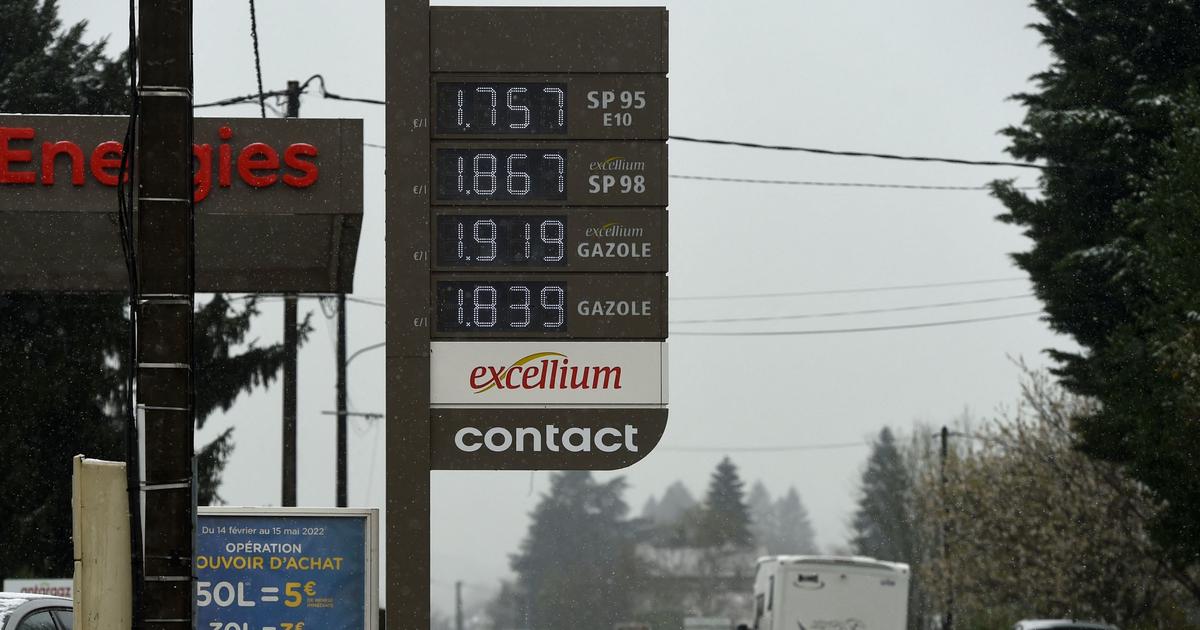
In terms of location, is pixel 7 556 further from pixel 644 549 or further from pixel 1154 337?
pixel 644 549

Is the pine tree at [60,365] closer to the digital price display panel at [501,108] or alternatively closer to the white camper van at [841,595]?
the white camper van at [841,595]

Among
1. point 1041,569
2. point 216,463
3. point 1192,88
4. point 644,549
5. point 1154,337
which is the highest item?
point 1192,88

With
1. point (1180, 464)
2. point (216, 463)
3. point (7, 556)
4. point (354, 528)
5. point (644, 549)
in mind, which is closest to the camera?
point (354, 528)

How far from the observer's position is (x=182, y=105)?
9359 mm

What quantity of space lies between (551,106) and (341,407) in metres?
21.3

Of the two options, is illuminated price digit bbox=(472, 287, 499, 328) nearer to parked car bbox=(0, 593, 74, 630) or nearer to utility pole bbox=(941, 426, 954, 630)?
parked car bbox=(0, 593, 74, 630)

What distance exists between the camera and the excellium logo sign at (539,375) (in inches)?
565

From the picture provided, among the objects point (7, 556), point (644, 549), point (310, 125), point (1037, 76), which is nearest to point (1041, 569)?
point (1037, 76)

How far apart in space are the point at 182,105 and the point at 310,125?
8712 millimetres

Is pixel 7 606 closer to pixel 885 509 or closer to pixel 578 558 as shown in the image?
pixel 885 509

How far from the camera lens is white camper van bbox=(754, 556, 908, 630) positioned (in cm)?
3095

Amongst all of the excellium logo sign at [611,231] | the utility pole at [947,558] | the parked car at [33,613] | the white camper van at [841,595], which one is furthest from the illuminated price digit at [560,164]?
the utility pole at [947,558]

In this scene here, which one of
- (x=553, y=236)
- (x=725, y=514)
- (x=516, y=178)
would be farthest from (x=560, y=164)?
(x=725, y=514)

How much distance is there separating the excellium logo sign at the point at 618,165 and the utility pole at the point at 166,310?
5463 mm
